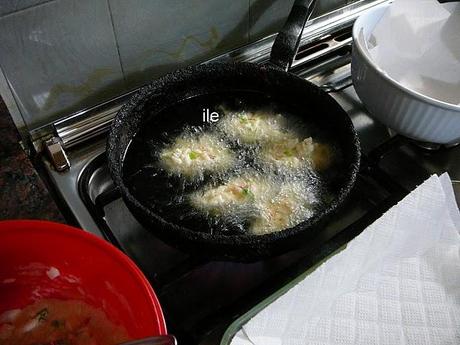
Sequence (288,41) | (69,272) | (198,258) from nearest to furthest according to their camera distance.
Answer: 1. (69,272)
2. (198,258)
3. (288,41)

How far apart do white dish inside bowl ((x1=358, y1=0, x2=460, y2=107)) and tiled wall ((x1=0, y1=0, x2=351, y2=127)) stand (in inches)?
8.5

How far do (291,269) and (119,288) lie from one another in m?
0.25

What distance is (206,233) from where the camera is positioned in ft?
1.98

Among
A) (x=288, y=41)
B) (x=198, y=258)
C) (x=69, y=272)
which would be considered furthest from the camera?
(x=288, y=41)

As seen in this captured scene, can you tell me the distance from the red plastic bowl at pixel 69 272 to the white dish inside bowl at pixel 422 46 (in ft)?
1.96

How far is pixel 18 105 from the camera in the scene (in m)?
0.75

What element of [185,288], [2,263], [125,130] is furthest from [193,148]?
[2,263]

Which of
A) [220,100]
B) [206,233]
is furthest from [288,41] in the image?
[206,233]

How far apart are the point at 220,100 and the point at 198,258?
12.1 inches

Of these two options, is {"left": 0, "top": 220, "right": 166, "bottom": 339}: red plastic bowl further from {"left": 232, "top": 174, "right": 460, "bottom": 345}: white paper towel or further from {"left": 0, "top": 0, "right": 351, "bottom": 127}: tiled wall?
{"left": 0, "top": 0, "right": 351, "bottom": 127}: tiled wall

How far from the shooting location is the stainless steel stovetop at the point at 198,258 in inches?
26.2

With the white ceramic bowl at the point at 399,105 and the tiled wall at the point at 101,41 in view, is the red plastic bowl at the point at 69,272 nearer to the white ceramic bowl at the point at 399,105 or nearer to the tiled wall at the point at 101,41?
the tiled wall at the point at 101,41

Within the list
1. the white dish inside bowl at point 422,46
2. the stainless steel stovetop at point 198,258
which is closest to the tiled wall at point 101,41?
the stainless steel stovetop at point 198,258

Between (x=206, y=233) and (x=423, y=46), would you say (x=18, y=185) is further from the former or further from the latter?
(x=423, y=46)
